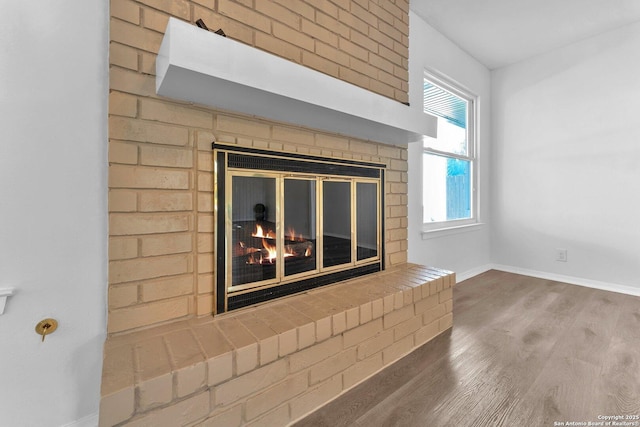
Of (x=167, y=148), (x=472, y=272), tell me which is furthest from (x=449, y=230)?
(x=167, y=148)

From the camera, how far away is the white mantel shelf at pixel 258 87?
0.97 m

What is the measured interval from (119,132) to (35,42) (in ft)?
1.34

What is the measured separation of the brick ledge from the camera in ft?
3.05

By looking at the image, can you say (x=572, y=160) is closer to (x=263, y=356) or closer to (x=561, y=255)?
(x=561, y=255)

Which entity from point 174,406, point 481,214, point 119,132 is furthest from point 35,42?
point 481,214

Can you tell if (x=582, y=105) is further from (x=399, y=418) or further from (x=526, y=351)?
(x=399, y=418)

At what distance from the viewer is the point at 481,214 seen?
3598mm

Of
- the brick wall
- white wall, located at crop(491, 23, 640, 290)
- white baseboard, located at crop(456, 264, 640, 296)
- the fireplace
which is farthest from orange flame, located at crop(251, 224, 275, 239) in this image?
white wall, located at crop(491, 23, 640, 290)

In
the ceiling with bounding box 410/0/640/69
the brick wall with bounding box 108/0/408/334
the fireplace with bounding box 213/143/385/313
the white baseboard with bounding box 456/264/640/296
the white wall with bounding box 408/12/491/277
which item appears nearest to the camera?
the brick wall with bounding box 108/0/408/334

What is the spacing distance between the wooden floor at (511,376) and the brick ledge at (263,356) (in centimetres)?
12

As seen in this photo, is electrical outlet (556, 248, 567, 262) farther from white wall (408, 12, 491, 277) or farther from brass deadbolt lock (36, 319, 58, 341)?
brass deadbolt lock (36, 319, 58, 341)

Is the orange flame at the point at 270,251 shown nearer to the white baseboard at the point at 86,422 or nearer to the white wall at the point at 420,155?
the white baseboard at the point at 86,422

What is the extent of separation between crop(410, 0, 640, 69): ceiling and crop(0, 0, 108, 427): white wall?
2440 millimetres

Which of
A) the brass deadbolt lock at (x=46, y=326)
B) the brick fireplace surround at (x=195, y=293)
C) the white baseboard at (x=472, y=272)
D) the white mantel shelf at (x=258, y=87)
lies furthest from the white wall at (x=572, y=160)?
the brass deadbolt lock at (x=46, y=326)
